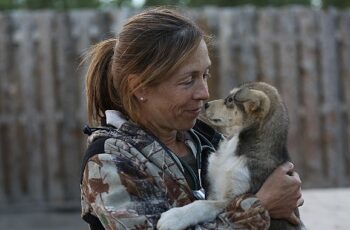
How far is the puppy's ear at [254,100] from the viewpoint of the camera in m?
3.46

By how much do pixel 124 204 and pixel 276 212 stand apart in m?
0.60

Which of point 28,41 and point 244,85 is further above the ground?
point 244,85

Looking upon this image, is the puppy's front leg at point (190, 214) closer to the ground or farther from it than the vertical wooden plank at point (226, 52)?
farther from it

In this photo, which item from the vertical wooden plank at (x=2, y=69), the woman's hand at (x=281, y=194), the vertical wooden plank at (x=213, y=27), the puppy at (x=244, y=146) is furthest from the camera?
the vertical wooden plank at (x=213, y=27)

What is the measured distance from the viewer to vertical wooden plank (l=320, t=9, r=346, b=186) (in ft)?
33.4

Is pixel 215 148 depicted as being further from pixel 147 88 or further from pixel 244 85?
pixel 147 88

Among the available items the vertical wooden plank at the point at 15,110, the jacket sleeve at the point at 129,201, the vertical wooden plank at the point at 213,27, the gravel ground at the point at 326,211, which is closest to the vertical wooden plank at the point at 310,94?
the vertical wooden plank at the point at 213,27

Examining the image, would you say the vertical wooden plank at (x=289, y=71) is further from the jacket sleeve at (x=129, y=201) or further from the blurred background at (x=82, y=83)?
the jacket sleeve at (x=129, y=201)

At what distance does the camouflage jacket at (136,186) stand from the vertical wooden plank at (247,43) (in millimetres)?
6986

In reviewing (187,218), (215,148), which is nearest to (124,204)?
(187,218)

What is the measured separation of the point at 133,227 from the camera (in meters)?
2.85

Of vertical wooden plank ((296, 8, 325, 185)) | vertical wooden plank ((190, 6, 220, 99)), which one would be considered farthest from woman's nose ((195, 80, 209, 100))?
vertical wooden plank ((296, 8, 325, 185))

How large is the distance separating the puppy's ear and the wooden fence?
6216 mm

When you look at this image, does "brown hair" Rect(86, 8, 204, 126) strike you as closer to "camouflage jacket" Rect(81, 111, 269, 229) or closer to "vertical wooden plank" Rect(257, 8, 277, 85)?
"camouflage jacket" Rect(81, 111, 269, 229)
